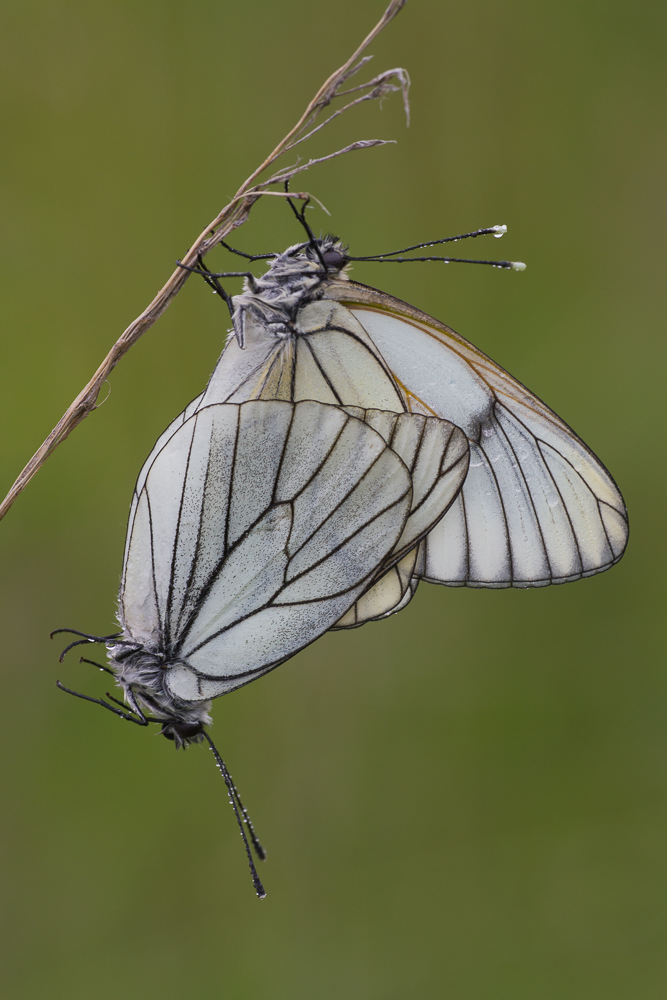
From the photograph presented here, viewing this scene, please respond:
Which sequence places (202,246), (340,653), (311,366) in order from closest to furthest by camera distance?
(202,246) → (311,366) → (340,653)

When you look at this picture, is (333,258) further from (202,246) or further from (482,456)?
(482,456)

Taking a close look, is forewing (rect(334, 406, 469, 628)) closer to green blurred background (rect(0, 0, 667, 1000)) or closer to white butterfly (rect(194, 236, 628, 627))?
white butterfly (rect(194, 236, 628, 627))

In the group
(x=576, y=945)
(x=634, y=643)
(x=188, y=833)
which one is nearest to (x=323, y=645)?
(x=188, y=833)

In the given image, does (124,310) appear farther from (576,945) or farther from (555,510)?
(576,945)

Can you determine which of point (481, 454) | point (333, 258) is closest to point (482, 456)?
point (481, 454)

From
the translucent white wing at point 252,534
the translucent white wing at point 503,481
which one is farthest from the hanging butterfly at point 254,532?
the translucent white wing at point 503,481

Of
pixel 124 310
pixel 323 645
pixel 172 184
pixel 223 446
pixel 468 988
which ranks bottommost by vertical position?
pixel 468 988
